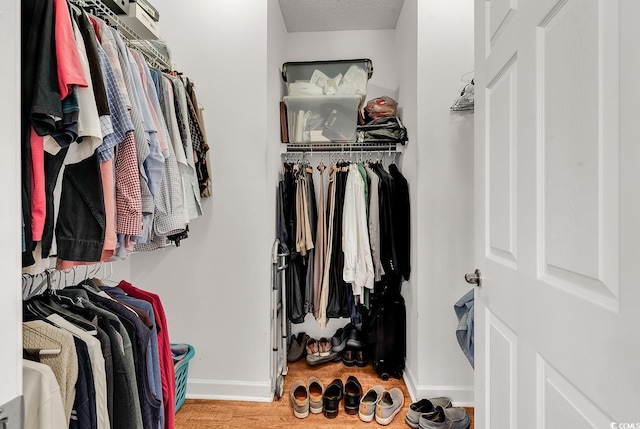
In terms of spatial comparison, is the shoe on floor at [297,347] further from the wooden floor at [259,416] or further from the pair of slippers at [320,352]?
the wooden floor at [259,416]

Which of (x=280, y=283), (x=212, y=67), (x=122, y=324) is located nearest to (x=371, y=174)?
(x=280, y=283)

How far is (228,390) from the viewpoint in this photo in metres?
2.04

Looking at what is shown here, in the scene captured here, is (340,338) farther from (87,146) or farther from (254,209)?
(87,146)

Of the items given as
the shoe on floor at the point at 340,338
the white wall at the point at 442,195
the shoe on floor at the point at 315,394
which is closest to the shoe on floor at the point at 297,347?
the shoe on floor at the point at 340,338

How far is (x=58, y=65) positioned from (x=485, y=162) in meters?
1.19

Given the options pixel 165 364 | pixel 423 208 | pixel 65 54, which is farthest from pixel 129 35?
pixel 423 208

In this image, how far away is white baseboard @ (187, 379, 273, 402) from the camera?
2.02 m

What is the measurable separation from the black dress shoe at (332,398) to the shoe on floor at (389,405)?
0.76ft

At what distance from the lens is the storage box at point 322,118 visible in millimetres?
2309

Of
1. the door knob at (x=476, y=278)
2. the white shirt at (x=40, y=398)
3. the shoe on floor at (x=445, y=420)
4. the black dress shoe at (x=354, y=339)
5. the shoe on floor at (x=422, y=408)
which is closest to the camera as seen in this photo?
the white shirt at (x=40, y=398)

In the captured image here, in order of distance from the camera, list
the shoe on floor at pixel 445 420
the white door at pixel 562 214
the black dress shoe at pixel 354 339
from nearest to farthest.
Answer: the white door at pixel 562 214 → the shoe on floor at pixel 445 420 → the black dress shoe at pixel 354 339

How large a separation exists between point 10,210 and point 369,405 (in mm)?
1834

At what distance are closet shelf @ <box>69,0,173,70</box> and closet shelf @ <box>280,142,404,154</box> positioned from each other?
92 cm

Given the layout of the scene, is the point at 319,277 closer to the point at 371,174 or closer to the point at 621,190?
the point at 371,174
